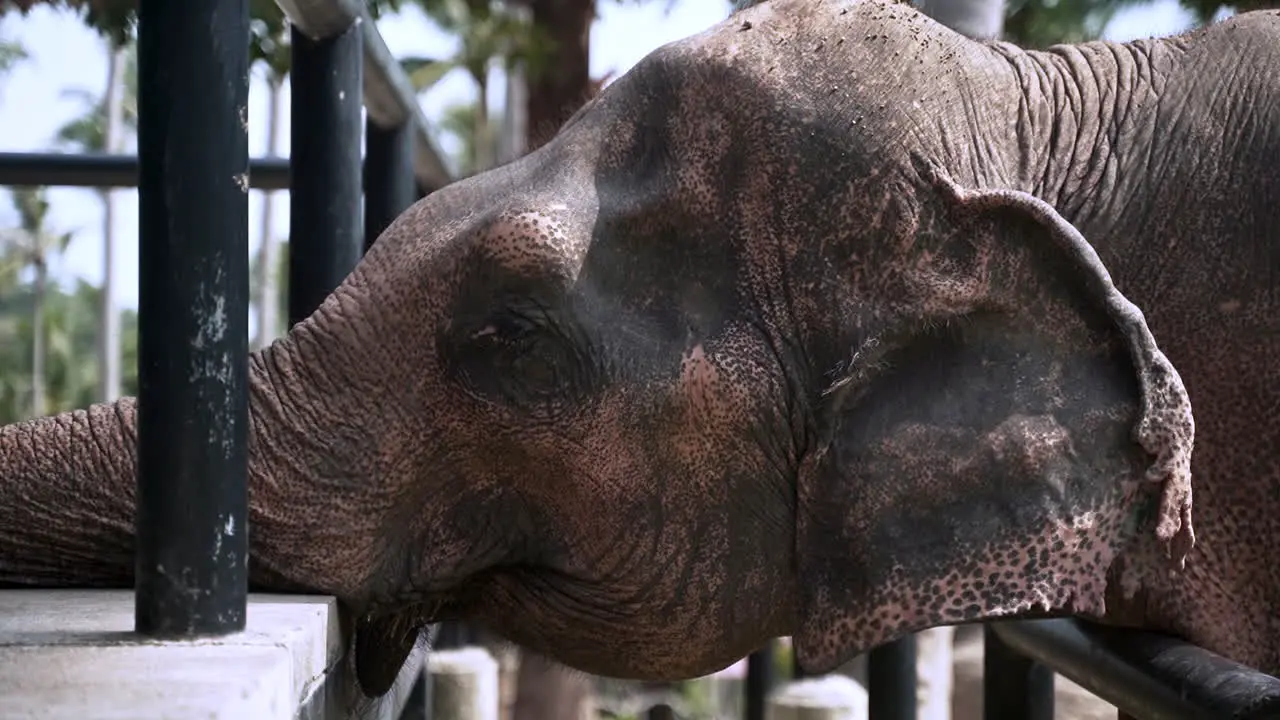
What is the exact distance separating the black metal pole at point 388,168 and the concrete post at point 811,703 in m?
1.38

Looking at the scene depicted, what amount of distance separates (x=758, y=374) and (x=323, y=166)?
32.8 inches

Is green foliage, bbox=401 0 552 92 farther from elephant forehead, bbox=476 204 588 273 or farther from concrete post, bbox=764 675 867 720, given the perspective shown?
elephant forehead, bbox=476 204 588 273

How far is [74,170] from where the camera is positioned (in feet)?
11.2

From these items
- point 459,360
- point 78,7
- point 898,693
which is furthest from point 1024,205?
point 78,7

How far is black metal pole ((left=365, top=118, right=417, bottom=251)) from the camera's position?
3209 mm

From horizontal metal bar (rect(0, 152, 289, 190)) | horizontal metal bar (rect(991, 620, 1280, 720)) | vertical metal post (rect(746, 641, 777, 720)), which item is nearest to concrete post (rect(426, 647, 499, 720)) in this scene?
vertical metal post (rect(746, 641, 777, 720))

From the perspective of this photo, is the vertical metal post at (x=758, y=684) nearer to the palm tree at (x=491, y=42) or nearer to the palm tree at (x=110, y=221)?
the palm tree at (x=491, y=42)

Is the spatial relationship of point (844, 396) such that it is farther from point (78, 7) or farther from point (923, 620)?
point (78, 7)

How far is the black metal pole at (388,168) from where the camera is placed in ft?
10.5

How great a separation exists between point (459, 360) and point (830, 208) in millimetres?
456

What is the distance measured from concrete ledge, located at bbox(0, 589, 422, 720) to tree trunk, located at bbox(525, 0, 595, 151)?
7.72m

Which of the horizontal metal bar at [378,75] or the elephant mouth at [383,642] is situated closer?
the elephant mouth at [383,642]

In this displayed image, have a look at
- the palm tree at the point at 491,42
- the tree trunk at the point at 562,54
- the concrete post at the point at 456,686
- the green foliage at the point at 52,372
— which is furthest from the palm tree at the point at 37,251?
the concrete post at the point at 456,686

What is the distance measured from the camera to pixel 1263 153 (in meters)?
2.17
